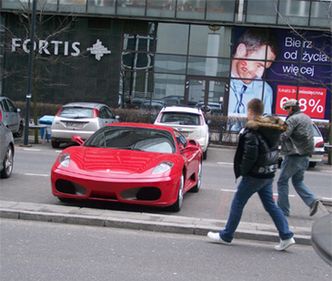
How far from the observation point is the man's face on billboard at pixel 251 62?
27562mm

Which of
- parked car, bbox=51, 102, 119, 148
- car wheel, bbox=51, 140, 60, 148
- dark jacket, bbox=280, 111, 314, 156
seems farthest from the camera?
car wheel, bbox=51, 140, 60, 148

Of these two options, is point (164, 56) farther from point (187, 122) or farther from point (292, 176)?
point (292, 176)

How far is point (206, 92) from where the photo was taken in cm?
2788

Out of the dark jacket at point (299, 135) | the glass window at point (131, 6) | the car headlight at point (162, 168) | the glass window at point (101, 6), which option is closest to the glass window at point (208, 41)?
the glass window at point (131, 6)

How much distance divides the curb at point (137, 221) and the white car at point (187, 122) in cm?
926

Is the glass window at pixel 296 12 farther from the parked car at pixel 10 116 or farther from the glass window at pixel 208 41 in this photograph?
the parked car at pixel 10 116

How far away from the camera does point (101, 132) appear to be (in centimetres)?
923

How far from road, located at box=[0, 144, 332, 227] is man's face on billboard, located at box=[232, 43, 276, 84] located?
12.4 metres

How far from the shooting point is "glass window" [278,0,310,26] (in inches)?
1031

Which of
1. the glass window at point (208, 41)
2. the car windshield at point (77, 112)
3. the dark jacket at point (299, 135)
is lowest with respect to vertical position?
the car windshield at point (77, 112)

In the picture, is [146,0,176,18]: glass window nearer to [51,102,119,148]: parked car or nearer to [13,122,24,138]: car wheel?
[13,122,24,138]: car wheel

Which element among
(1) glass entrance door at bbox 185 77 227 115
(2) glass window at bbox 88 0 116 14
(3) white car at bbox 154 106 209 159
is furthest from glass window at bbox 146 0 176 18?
(3) white car at bbox 154 106 209 159

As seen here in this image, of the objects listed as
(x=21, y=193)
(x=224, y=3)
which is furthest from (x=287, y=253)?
(x=224, y=3)

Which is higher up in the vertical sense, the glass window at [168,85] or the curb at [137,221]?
the glass window at [168,85]
